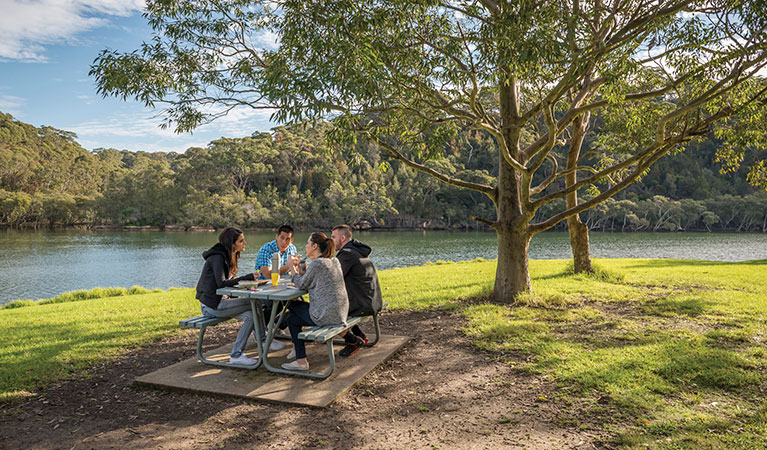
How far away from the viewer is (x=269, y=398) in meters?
4.35

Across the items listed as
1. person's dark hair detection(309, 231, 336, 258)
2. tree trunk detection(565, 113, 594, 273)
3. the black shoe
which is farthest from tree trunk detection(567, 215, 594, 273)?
person's dark hair detection(309, 231, 336, 258)

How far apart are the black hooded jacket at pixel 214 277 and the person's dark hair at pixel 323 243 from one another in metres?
0.98

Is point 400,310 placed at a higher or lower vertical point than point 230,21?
lower

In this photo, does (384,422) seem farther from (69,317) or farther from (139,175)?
(139,175)

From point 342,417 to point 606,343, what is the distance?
12.4ft

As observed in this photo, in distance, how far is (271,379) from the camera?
4.82 metres

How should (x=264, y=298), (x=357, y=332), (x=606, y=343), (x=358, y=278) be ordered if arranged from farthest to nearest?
(x=606, y=343), (x=357, y=332), (x=358, y=278), (x=264, y=298)

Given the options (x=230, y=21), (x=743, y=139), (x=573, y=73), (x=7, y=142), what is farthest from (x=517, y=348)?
Result: (x=7, y=142)

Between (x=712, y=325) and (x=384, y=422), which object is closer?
(x=384, y=422)

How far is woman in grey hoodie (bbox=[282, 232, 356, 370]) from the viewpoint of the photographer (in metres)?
4.83

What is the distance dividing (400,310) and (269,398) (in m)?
4.50

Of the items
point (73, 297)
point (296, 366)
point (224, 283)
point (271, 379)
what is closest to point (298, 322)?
point (296, 366)

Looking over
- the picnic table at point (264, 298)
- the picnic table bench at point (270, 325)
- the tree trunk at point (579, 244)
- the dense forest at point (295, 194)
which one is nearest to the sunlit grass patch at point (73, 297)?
the picnic table bench at point (270, 325)

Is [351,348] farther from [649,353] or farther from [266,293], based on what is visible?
[649,353]
